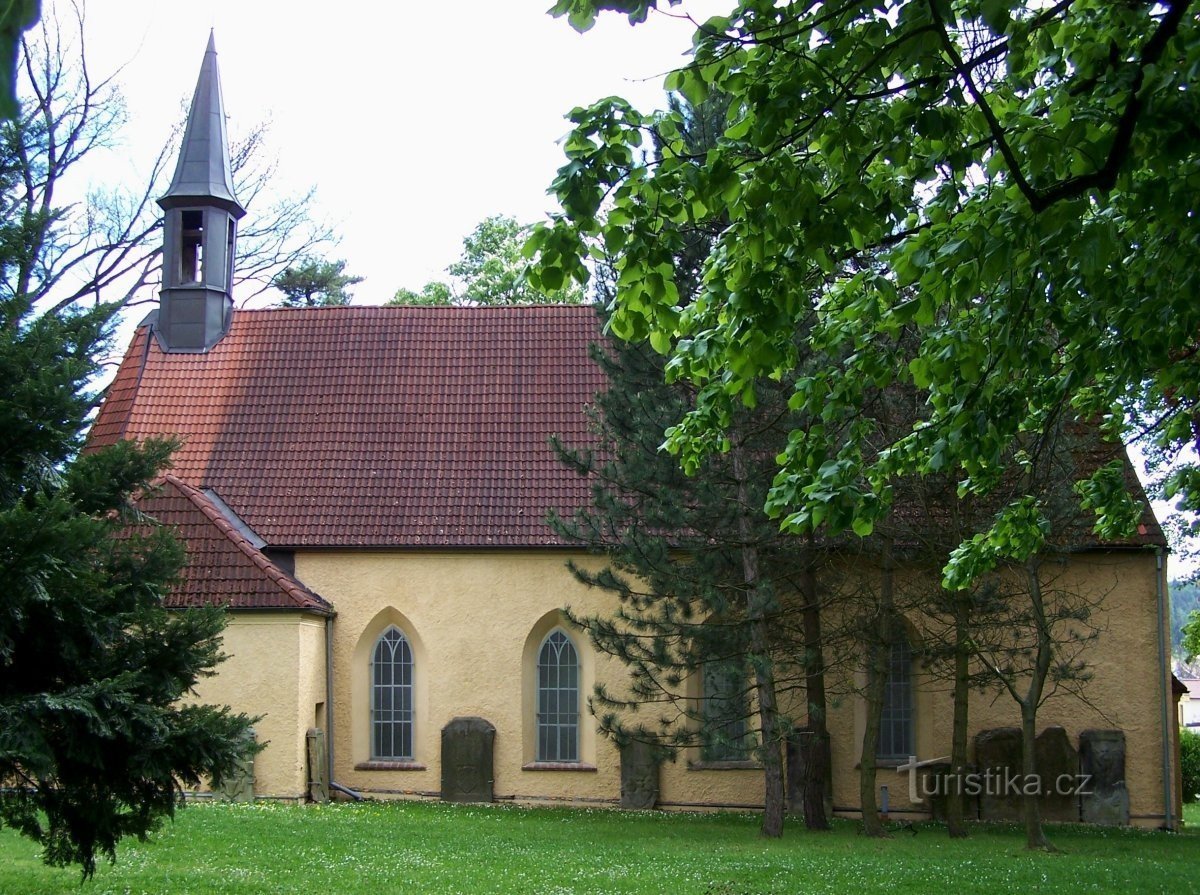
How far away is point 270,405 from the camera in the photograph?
76.0 feet

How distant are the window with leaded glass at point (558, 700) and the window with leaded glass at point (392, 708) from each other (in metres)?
2.11

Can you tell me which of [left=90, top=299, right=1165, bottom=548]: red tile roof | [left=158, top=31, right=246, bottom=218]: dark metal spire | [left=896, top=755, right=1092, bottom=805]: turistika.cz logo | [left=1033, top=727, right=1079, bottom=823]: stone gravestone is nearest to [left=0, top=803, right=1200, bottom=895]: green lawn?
[left=896, top=755, right=1092, bottom=805]: turistika.cz logo

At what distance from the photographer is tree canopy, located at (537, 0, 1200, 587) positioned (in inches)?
218

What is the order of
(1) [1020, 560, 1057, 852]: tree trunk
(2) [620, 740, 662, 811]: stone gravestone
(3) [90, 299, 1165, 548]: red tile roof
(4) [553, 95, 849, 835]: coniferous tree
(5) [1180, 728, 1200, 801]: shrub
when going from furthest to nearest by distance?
(5) [1180, 728, 1200, 801]: shrub
(3) [90, 299, 1165, 548]: red tile roof
(2) [620, 740, 662, 811]: stone gravestone
(4) [553, 95, 849, 835]: coniferous tree
(1) [1020, 560, 1057, 852]: tree trunk

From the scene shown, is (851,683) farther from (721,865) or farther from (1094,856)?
(721,865)

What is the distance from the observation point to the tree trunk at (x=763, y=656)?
15.9 metres

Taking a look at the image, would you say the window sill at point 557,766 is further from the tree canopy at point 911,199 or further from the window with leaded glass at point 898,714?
the tree canopy at point 911,199

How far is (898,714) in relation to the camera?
21297mm

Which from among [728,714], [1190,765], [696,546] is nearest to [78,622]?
[696,546]

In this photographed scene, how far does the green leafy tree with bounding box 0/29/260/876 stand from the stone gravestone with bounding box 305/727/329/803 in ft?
32.3

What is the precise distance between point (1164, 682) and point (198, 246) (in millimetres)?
18223

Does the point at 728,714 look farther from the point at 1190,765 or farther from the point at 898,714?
the point at 1190,765

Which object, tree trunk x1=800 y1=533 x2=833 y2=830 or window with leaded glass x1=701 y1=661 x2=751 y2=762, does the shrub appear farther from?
tree trunk x1=800 y1=533 x2=833 y2=830

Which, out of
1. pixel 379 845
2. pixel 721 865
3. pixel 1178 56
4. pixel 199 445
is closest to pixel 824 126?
pixel 1178 56
